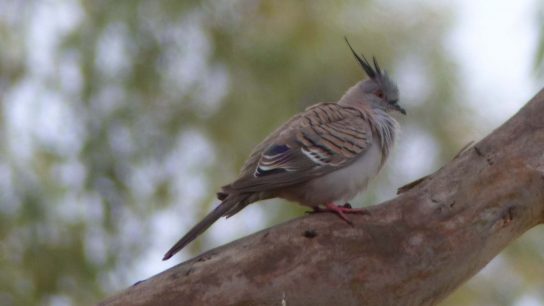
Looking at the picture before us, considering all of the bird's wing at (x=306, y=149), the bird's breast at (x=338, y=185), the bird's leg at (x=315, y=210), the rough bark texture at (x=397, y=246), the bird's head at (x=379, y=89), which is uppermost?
the bird's head at (x=379, y=89)

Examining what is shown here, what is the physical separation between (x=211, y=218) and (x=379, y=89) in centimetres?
193

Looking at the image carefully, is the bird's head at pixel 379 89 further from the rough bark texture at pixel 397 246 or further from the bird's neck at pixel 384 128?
the rough bark texture at pixel 397 246

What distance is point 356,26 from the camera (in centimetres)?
855

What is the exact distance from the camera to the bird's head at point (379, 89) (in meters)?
6.12

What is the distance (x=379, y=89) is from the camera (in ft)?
20.3

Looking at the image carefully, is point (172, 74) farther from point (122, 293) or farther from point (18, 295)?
point (122, 293)

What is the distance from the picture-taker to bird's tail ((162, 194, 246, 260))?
14.5 feet

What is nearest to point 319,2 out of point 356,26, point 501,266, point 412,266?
point 356,26

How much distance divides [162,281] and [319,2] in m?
4.98

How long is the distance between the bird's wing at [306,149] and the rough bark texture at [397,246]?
36cm

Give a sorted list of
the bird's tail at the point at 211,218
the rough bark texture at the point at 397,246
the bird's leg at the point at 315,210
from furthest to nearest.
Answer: the bird's leg at the point at 315,210, the bird's tail at the point at 211,218, the rough bark texture at the point at 397,246

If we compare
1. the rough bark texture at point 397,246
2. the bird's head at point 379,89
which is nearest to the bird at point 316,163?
the rough bark texture at point 397,246

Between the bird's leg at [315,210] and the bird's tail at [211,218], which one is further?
the bird's leg at [315,210]

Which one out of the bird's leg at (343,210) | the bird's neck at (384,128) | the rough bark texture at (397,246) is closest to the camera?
the rough bark texture at (397,246)
